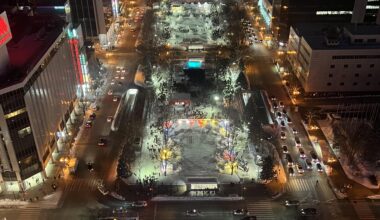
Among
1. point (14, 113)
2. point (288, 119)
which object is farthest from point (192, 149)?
point (14, 113)

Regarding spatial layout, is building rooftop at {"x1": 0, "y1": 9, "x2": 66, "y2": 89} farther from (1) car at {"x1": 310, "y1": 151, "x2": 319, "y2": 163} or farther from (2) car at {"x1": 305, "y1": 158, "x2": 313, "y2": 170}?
(1) car at {"x1": 310, "y1": 151, "x2": 319, "y2": 163}

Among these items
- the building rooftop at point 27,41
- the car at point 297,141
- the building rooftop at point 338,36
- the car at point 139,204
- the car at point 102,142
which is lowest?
the car at point 139,204

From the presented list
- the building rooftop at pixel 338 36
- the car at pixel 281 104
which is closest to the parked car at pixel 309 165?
the car at pixel 281 104

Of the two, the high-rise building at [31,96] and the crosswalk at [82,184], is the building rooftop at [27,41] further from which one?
the crosswalk at [82,184]

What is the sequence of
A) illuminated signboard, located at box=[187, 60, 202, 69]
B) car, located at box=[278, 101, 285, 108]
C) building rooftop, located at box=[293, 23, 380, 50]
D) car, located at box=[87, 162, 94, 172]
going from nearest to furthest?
car, located at box=[87, 162, 94, 172]
car, located at box=[278, 101, 285, 108]
building rooftop, located at box=[293, 23, 380, 50]
illuminated signboard, located at box=[187, 60, 202, 69]

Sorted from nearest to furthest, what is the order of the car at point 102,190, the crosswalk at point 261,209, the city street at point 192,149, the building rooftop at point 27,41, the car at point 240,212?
1. the crosswalk at point 261,209
2. the car at point 240,212
3. the city street at point 192,149
4. the building rooftop at point 27,41
5. the car at point 102,190

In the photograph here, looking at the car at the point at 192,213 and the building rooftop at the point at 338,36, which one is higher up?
the building rooftop at the point at 338,36

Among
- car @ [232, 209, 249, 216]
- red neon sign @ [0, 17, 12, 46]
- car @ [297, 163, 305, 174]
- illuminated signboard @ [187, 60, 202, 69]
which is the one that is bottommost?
car @ [232, 209, 249, 216]

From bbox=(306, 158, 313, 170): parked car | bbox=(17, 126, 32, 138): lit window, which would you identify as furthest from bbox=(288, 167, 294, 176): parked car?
bbox=(17, 126, 32, 138): lit window
